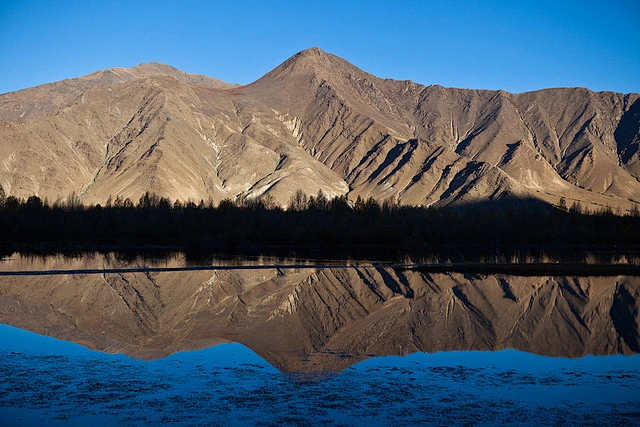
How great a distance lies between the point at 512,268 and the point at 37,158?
141951 mm

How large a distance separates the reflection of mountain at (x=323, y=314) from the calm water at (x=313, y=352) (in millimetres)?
115

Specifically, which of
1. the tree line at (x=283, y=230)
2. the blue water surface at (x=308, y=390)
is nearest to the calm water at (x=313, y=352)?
the blue water surface at (x=308, y=390)

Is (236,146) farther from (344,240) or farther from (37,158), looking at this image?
(344,240)

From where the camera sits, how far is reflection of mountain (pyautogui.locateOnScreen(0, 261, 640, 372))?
24.0 m

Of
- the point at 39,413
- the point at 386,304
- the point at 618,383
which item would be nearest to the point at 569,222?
the point at 386,304

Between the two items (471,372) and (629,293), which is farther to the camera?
(629,293)

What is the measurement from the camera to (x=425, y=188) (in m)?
183

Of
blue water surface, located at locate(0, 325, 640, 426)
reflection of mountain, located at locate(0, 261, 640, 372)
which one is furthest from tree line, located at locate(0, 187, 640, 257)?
blue water surface, located at locate(0, 325, 640, 426)

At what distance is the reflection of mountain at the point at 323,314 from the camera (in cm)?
2402

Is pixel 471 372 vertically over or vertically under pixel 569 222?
under

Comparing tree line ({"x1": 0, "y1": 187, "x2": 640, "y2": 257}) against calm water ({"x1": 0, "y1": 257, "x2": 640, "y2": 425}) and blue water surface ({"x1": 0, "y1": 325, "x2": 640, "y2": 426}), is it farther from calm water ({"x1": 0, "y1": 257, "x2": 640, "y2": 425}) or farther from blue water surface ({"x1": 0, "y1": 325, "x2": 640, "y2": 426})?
blue water surface ({"x1": 0, "y1": 325, "x2": 640, "y2": 426})

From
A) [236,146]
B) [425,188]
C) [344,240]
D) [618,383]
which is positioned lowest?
[618,383]

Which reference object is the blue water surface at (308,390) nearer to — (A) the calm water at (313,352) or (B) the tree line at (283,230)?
(A) the calm water at (313,352)

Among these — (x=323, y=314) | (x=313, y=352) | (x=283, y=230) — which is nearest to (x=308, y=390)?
(x=313, y=352)
